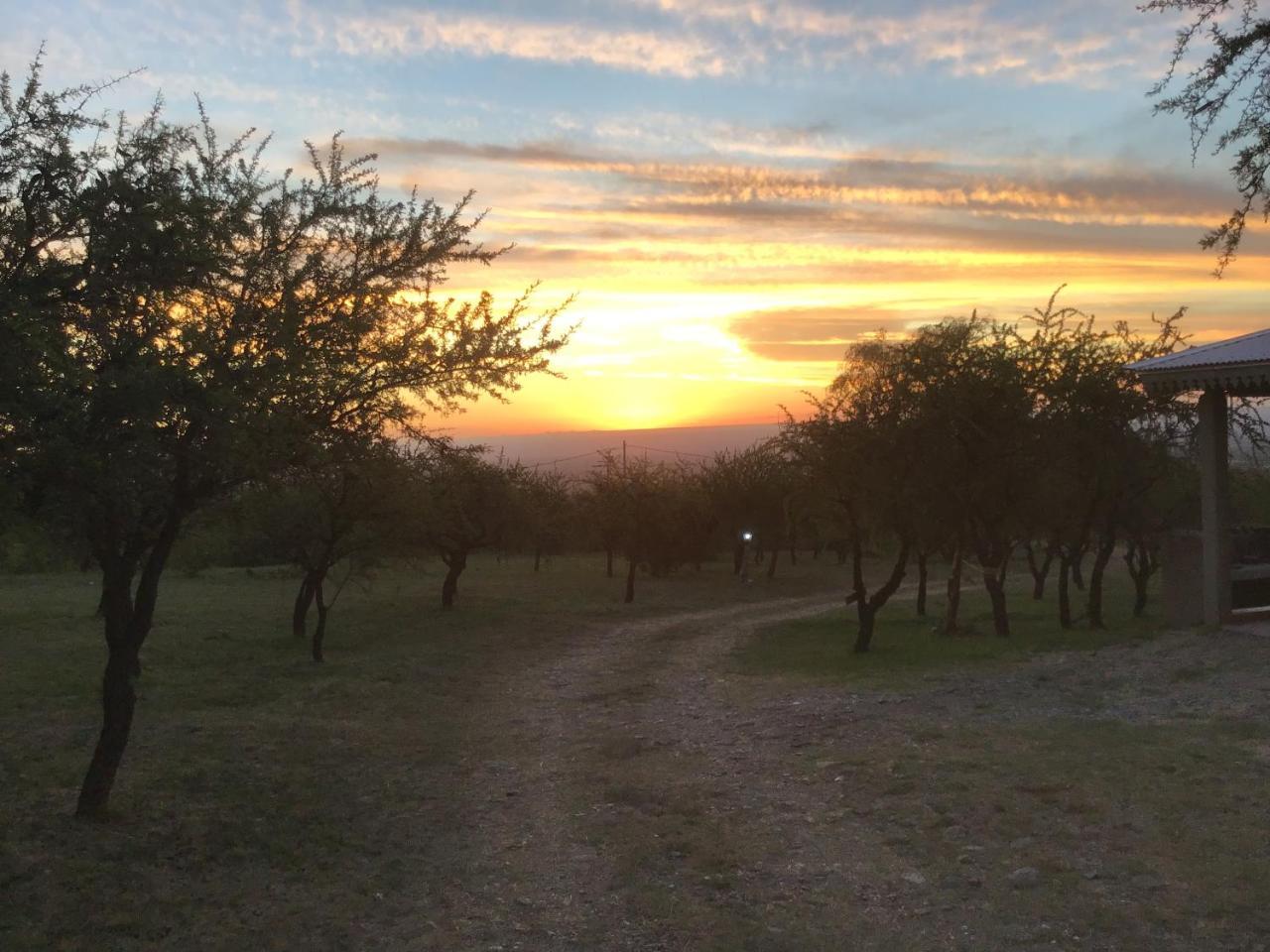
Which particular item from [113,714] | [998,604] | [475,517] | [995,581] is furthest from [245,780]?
[475,517]

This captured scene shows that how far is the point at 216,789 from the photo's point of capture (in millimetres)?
10219

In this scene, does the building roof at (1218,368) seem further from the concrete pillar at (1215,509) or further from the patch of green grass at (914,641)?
the patch of green grass at (914,641)

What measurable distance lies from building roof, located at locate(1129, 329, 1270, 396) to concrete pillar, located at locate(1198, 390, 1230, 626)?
49 centimetres

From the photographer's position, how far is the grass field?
259 inches

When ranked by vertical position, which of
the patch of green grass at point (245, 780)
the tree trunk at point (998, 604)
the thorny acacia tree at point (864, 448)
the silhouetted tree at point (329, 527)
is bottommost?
the patch of green grass at point (245, 780)

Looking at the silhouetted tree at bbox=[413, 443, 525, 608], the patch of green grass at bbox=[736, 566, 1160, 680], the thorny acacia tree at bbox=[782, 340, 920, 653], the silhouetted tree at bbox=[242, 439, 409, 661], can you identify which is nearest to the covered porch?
the patch of green grass at bbox=[736, 566, 1160, 680]

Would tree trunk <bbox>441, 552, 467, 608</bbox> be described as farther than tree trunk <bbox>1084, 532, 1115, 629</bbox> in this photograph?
Yes

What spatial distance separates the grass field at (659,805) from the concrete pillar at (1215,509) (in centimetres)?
111

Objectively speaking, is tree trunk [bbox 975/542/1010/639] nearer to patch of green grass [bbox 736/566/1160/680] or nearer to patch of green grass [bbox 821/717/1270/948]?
patch of green grass [bbox 736/566/1160/680]

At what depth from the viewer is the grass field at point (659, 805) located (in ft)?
21.6

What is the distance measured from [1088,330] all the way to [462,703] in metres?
15.7

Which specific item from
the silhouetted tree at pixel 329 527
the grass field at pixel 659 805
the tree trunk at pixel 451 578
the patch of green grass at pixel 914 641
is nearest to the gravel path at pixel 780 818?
the grass field at pixel 659 805

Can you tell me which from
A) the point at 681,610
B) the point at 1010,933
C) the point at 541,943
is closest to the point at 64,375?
the point at 541,943

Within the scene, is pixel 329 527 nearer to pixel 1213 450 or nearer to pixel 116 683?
pixel 116 683
